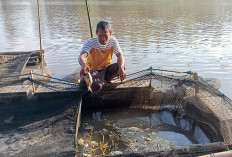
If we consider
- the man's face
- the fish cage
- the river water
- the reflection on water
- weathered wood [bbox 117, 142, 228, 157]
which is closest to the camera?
weathered wood [bbox 117, 142, 228, 157]

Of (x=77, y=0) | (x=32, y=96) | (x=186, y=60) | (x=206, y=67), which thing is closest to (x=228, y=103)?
(x=32, y=96)

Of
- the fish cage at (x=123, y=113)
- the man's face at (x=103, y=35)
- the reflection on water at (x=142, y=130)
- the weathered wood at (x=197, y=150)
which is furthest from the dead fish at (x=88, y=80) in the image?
the weathered wood at (x=197, y=150)

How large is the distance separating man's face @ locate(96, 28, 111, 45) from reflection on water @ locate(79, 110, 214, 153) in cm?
124

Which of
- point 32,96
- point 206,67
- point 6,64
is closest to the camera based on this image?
point 32,96

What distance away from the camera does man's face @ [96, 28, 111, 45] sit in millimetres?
3704

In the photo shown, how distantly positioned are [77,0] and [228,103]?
3162 cm

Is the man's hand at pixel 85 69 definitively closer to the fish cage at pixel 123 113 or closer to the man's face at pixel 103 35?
the fish cage at pixel 123 113

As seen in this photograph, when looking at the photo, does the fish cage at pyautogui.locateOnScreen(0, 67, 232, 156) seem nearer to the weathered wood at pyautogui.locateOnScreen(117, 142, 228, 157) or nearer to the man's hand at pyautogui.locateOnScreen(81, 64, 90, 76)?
the man's hand at pyautogui.locateOnScreen(81, 64, 90, 76)

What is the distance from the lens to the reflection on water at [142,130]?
346 cm

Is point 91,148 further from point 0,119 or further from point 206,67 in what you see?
point 206,67

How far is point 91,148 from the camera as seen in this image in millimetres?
3367

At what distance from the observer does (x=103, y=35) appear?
375cm

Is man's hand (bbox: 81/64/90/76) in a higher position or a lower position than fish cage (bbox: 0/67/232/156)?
higher

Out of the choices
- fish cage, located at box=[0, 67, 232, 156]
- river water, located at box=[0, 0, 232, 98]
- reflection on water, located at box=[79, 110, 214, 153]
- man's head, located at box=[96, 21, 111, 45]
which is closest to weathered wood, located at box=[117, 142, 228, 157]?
fish cage, located at box=[0, 67, 232, 156]
